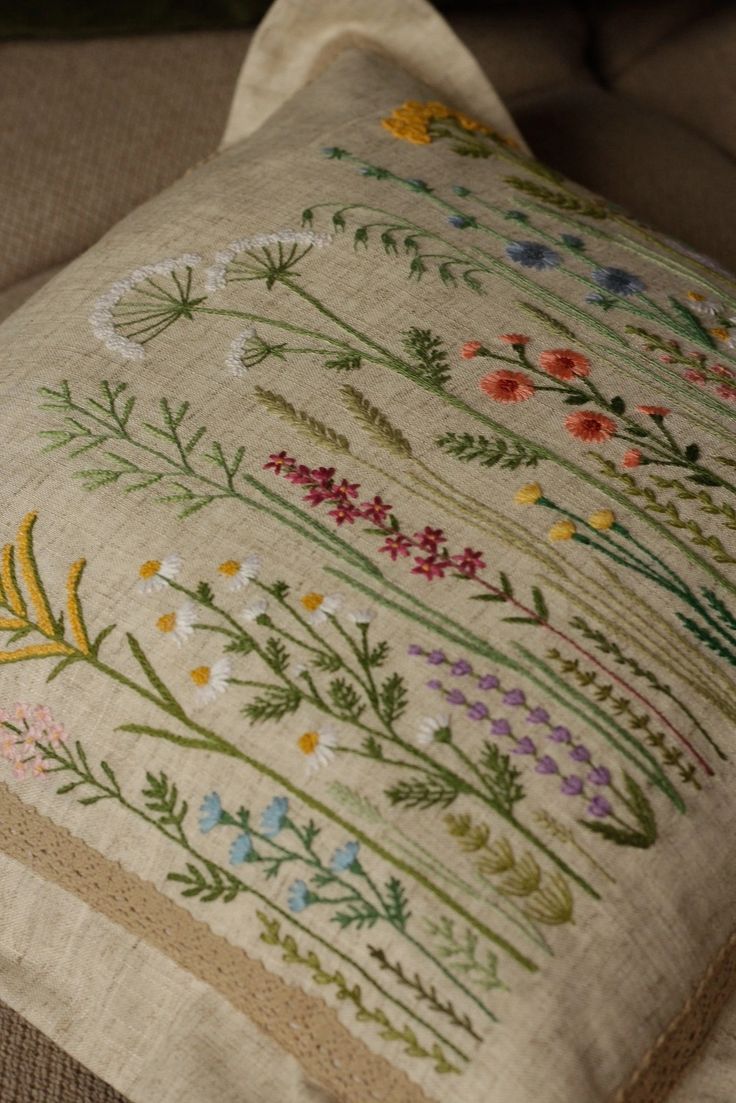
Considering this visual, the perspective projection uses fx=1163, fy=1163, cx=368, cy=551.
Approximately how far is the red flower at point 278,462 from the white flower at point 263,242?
0.42 ft

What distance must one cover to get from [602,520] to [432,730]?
131mm

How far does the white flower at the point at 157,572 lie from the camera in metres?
0.49

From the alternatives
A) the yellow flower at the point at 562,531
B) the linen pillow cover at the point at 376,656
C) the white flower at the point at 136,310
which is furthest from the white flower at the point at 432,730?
the white flower at the point at 136,310

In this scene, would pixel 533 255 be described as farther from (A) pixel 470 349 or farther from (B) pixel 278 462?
(B) pixel 278 462

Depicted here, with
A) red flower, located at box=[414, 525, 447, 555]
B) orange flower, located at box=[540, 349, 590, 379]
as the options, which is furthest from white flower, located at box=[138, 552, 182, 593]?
orange flower, located at box=[540, 349, 590, 379]

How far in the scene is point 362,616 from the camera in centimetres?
48

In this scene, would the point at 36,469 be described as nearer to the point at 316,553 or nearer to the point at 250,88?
the point at 316,553

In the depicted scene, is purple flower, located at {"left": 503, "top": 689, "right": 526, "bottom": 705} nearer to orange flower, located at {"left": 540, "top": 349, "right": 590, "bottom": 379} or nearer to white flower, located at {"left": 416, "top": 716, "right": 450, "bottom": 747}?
white flower, located at {"left": 416, "top": 716, "right": 450, "bottom": 747}

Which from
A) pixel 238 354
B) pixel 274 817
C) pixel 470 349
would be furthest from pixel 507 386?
pixel 274 817

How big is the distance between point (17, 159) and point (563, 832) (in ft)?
2.58

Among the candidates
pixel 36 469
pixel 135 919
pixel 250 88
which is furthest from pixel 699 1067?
pixel 250 88

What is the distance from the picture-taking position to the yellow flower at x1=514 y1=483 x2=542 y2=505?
52cm

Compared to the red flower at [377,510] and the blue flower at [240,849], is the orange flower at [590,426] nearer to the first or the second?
the red flower at [377,510]

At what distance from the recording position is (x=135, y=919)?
0.49m
